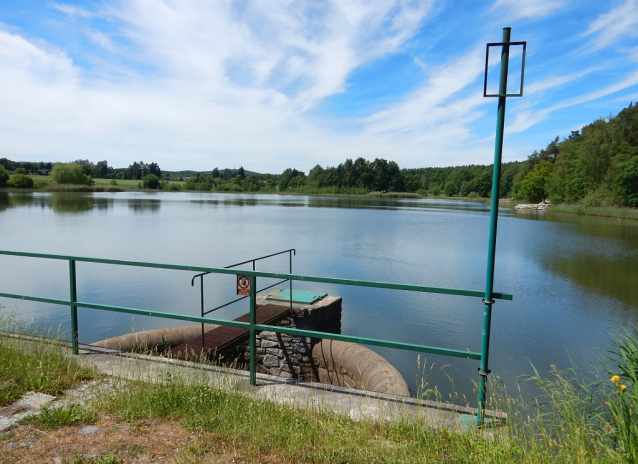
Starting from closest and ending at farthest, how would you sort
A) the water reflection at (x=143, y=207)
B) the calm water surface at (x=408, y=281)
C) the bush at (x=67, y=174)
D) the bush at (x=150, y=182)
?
the calm water surface at (x=408, y=281) < the water reflection at (x=143, y=207) < the bush at (x=67, y=174) < the bush at (x=150, y=182)

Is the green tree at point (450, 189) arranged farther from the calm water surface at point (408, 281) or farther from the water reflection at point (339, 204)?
the calm water surface at point (408, 281)

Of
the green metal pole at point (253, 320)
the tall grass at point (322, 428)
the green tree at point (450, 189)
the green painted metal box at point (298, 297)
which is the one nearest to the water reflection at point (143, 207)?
the green painted metal box at point (298, 297)

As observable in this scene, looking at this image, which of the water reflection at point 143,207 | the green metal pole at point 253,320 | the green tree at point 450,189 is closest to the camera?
the green metal pole at point 253,320

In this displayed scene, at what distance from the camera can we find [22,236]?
2700cm

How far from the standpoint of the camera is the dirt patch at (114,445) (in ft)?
8.37

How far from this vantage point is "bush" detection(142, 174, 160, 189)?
445 feet

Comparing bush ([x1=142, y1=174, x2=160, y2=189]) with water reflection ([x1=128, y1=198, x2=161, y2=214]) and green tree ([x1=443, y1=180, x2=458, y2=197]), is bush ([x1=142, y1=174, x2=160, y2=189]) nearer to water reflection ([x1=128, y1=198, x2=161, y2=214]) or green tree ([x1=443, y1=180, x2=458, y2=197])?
water reflection ([x1=128, y1=198, x2=161, y2=214])

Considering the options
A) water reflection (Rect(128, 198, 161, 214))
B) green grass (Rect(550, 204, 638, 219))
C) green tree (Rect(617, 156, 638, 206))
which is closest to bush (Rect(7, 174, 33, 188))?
water reflection (Rect(128, 198, 161, 214))

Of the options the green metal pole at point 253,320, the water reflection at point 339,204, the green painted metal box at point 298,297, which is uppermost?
the green metal pole at point 253,320

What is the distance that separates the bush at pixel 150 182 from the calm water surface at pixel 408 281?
10950 centimetres

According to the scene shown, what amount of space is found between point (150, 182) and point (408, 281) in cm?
13410

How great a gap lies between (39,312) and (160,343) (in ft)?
20.5

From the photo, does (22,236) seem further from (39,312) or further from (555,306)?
(555,306)

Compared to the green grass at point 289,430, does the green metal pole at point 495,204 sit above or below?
above
